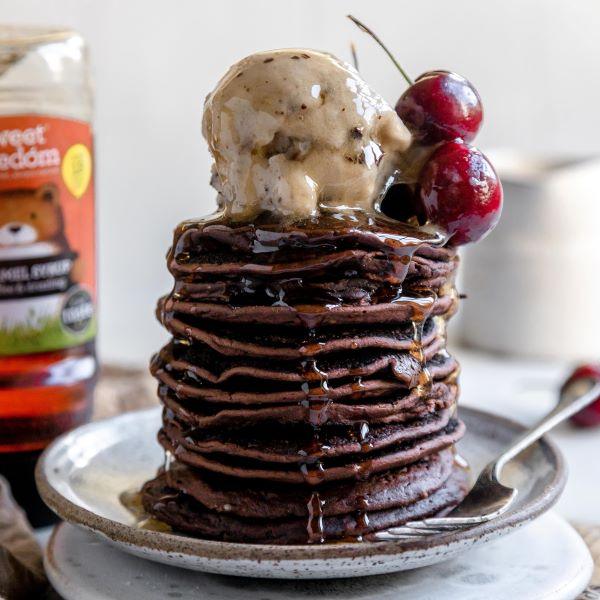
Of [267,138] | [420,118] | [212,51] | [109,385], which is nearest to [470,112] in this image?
[420,118]

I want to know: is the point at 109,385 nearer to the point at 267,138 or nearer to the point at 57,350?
the point at 57,350

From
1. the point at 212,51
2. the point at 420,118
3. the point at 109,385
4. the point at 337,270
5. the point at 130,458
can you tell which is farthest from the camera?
the point at 212,51

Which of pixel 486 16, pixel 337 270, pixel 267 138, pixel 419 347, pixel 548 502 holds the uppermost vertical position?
pixel 486 16

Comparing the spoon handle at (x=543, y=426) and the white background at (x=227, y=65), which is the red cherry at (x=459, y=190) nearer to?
the spoon handle at (x=543, y=426)

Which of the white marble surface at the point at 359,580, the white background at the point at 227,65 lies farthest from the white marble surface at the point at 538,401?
the white background at the point at 227,65

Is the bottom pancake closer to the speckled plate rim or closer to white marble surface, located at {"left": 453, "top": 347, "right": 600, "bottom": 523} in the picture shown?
the speckled plate rim
